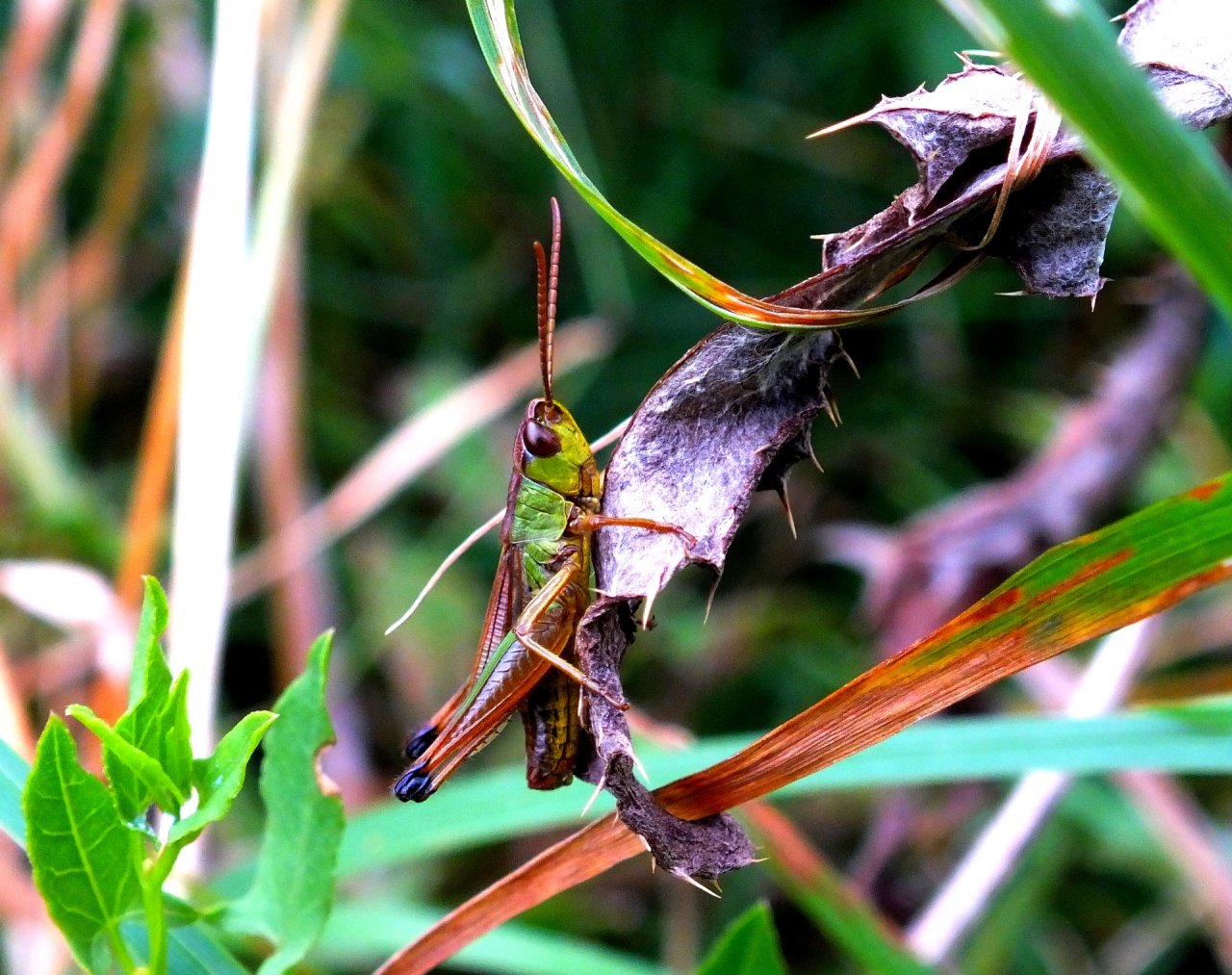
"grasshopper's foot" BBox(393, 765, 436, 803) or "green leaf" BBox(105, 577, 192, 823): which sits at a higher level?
"green leaf" BBox(105, 577, 192, 823)

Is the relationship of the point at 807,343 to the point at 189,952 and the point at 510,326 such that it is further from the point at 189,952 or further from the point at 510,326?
the point at 510,326

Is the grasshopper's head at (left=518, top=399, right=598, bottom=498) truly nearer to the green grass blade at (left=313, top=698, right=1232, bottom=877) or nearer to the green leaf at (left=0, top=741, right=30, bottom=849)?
the green grass blade at (left=313, top=698, right=1232, bottom=877)

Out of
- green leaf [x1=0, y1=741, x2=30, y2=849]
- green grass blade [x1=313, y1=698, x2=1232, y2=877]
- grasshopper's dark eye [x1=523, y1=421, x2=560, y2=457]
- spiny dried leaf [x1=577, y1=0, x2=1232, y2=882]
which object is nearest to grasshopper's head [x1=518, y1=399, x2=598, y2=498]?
grasshopper's dark eye [x1=523, y1=421, x2=560, y2=457]

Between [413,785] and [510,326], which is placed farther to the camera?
[510,326]

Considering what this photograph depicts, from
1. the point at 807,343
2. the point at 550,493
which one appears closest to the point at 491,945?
the point at 550,493

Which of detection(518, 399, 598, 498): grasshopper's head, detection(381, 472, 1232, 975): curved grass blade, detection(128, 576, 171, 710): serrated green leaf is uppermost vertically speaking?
detection(128, 576, 171, 710): serrated green leaf

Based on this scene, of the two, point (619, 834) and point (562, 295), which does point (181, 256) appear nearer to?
point (562, 295)

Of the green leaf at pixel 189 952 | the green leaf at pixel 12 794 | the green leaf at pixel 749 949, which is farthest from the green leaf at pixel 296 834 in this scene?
the green leaf at pixel 749 949
